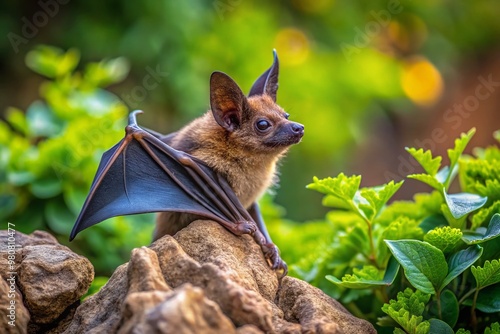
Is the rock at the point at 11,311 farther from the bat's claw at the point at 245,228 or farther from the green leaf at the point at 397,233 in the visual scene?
the green leaf at the point at 397,233

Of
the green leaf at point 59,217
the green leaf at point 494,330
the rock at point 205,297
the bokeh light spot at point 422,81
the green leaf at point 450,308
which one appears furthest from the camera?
the bokeh light spot at point 422,81

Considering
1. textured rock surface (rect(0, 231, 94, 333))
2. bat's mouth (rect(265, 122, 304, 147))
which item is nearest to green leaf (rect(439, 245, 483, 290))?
bat's mouth (rect(265, 122, 304, 147))

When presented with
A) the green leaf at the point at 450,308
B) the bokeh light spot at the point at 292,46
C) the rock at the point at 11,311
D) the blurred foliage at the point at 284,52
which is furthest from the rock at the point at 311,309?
the bokeh light spot at the point at 292,46

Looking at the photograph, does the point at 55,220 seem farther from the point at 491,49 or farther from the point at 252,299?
the point at 491,49

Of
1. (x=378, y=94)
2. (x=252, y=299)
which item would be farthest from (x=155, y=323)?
(x=378, y=94)

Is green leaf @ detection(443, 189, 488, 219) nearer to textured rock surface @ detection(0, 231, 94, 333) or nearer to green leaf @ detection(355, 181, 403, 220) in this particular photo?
green leaf @ detection(355, 181, 403, 220)

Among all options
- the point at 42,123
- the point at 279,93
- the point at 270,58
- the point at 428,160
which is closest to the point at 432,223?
the point at 428,160
